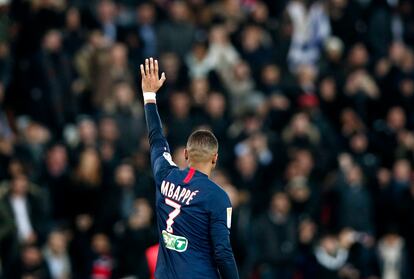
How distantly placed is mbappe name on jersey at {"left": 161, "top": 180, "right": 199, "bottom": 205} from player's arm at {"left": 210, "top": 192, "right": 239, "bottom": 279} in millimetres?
196

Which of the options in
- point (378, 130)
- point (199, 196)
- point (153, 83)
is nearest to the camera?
point (199, 196)

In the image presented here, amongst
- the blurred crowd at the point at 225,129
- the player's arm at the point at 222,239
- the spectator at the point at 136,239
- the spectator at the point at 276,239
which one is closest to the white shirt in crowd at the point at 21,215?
the blurred crowd at the point at 225,129

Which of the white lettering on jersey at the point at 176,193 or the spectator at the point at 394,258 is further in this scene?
the spectator at the point at 394,258

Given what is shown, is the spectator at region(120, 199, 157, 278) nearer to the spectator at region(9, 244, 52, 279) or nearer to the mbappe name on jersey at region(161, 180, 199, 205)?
the spectator at region(9, 244, 52, 279)

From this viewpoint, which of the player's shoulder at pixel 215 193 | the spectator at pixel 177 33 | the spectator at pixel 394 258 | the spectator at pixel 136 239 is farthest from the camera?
the spectator at pixel 177 33

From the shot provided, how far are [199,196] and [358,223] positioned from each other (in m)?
10.00

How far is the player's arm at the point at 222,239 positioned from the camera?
732cm

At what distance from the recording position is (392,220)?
17.4 metres

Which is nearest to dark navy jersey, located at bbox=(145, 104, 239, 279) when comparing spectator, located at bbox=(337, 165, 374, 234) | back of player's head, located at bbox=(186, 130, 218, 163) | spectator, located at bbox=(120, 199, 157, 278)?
back of player's head, located at bbox=(186, 130, 218, 163)

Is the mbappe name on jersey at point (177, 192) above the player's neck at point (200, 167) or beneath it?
beneath

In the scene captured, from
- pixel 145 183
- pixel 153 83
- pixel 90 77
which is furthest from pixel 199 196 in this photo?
pixel 90 77

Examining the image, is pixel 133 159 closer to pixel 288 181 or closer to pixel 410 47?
pixel 288 181

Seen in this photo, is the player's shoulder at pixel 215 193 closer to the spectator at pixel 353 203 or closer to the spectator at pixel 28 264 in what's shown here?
the spectator at pixel 28 264

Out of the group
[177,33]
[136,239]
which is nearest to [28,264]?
[136,239]
